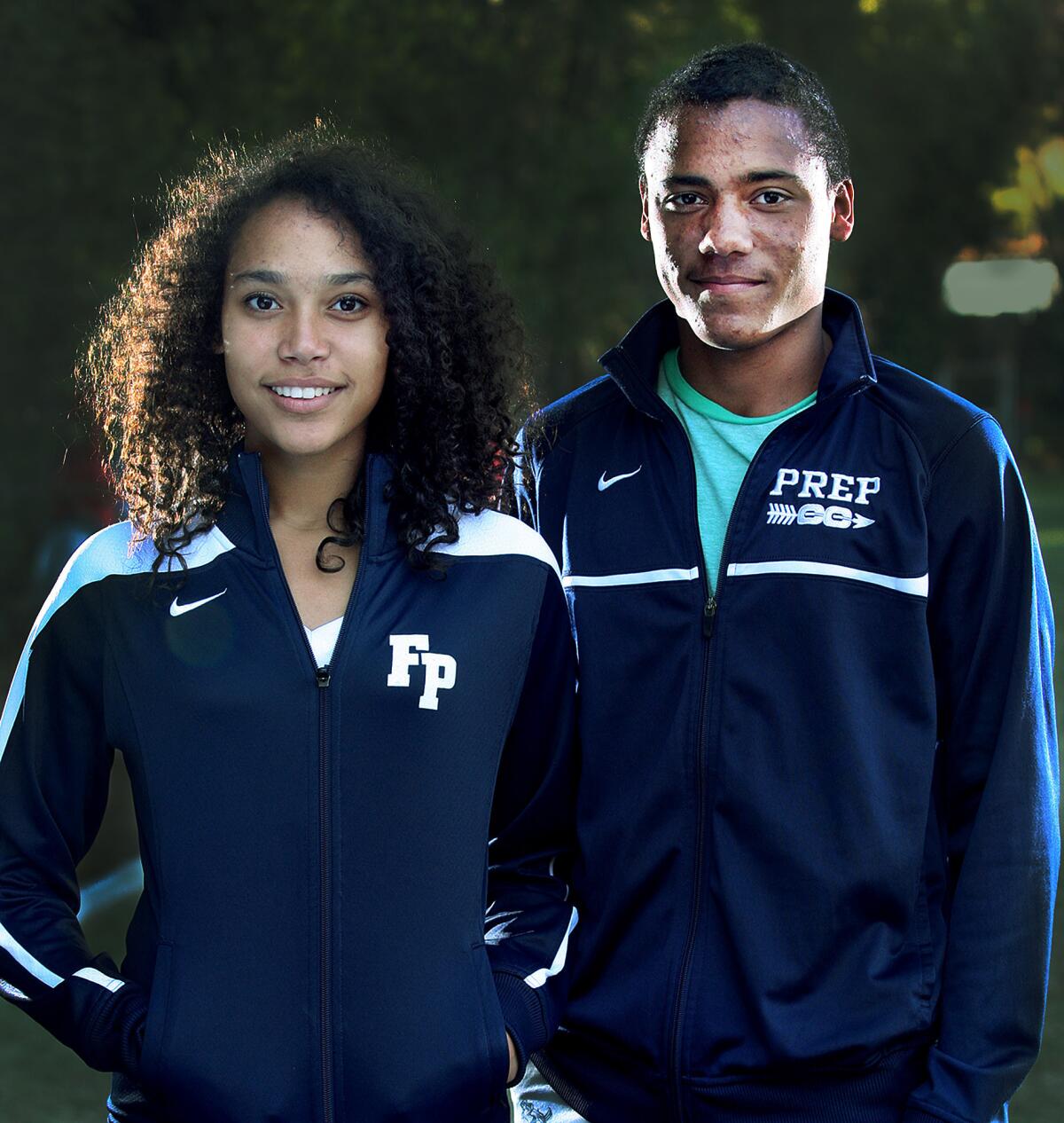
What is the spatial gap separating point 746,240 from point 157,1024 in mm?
1611

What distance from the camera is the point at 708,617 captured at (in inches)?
113

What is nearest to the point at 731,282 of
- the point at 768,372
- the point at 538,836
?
the point at 768,372

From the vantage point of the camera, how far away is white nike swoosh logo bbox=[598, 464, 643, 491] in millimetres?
3055

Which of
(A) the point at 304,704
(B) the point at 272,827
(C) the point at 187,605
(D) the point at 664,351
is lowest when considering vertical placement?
(B) the point at 272,827

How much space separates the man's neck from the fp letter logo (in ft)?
2.56

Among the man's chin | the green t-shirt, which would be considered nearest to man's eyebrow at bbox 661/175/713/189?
the man's chin

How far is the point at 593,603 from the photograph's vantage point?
2971 mm

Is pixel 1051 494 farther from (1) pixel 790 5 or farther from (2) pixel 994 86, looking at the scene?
(1) pixel 790 5

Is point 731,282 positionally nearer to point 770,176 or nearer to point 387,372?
point 770,176

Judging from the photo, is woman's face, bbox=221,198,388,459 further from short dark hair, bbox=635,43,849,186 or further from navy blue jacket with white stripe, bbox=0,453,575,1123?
short dark hair, bbox=635,43,849,186

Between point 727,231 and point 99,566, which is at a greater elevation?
point 727,231

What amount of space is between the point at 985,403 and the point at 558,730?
46.1 meters

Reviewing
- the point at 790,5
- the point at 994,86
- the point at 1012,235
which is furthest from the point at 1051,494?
the point at 790,5

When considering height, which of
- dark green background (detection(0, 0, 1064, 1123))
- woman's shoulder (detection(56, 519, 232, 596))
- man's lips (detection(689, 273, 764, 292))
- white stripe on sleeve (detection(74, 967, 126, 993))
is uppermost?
dark green background (detection(0, 0, 1064, 1123))
